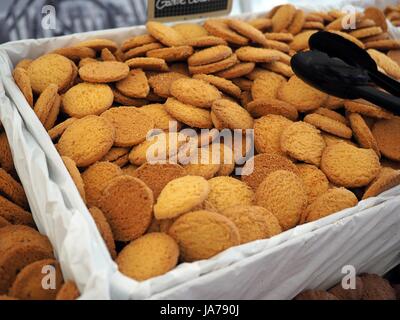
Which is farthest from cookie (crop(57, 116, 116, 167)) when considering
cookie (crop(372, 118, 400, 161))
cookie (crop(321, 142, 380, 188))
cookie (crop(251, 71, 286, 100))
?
cookie (crop(372, 118, 400, 161))

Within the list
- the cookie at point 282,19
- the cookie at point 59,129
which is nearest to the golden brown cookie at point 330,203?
the cookie at point 59,129

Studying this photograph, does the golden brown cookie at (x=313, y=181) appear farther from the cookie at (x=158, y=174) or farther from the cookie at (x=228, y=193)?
the cookie at (x=158, y=174)

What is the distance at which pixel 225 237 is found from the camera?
73 centimetres

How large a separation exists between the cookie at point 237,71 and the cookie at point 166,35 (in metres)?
0.14

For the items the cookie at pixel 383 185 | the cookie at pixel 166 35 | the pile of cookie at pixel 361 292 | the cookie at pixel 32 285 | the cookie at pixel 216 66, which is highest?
the cookie at pixel 166 35

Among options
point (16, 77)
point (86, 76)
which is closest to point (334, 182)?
point (86, 76)

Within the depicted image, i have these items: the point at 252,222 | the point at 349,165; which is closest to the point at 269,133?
the point at 349,165

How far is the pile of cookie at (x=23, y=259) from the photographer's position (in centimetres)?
70

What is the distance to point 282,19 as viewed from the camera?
53.0 inches

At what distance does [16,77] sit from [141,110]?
29cm

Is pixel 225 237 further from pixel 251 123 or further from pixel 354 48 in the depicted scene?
pixel 354 48

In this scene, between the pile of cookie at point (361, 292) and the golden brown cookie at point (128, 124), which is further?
the golden brown cookie at point (128, 124)

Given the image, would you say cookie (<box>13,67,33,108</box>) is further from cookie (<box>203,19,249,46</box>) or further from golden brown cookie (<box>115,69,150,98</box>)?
cookie (<box>203,19,249,46</box>)

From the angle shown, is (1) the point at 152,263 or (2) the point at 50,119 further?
(2) the point at 50,119
